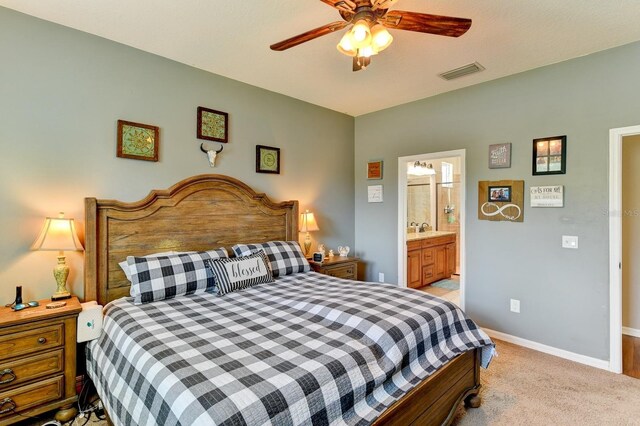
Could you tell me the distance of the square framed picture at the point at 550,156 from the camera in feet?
9.55

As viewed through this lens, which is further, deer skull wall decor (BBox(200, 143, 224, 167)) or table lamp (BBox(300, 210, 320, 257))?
table lamp (BBox(300, 210, 320, 257))

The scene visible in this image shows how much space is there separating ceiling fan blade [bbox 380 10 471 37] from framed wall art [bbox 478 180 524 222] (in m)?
1.95

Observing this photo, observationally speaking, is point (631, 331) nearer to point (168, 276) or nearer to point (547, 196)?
point (547, 196)

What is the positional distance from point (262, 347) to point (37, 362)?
5.10 feet

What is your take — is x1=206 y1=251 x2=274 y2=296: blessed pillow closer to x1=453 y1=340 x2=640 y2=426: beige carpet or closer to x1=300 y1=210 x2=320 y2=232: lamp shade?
x1=300 y1=210 x2=320 y2=232: lamp shade

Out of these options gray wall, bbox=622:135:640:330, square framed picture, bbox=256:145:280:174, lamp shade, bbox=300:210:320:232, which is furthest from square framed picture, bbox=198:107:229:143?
gray wall, bbox=622:135:640:330

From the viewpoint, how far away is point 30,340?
1943mm

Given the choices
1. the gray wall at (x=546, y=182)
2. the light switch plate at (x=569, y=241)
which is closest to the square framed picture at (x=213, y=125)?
the gray wall at (x=546, y=182)

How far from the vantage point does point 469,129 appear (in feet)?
11.6

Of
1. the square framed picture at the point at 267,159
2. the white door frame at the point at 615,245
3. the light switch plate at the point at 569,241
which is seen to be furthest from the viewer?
the square framed picture at the point at 267,159

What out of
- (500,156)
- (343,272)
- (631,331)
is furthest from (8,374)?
(631,331)

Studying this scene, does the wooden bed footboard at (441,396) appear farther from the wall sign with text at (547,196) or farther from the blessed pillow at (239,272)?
the wall sign with text at (547,196)

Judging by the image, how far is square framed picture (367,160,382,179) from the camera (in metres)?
4.39

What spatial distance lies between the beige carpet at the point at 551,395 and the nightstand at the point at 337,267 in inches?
66.9
